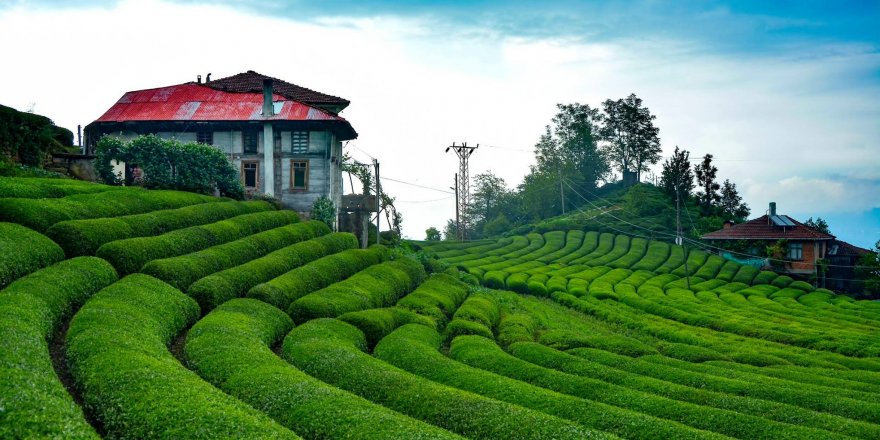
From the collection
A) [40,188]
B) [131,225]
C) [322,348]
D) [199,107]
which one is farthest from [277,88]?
[322,348]

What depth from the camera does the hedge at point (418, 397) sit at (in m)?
19.3

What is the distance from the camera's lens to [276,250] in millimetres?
40812

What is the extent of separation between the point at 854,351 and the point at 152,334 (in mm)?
36900

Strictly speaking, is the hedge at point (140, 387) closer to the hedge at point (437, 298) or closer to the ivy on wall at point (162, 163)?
the hedge at point (437, 298)

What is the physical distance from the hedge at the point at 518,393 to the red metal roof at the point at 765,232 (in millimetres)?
63381

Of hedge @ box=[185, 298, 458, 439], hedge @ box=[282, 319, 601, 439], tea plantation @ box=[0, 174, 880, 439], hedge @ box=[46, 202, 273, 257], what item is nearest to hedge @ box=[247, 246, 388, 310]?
tea plantation @ box=[0, 174, 880, 439]

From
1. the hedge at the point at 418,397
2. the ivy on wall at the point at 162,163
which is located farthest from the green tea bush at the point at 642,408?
the ivy on wall at the point at 162,163

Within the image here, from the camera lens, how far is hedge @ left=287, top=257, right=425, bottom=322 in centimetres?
Answer: 3172

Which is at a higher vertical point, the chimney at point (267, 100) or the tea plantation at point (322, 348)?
the chimney at point (267, 100)

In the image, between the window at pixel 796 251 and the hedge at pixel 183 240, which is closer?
the hedge at pixel 183 240

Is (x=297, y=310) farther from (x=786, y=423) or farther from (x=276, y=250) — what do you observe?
(x=786, y=423)

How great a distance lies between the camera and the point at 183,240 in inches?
1412

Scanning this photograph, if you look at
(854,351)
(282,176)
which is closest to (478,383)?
(854,351)

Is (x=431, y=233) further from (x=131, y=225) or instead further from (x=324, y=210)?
(x=131, y=225)
